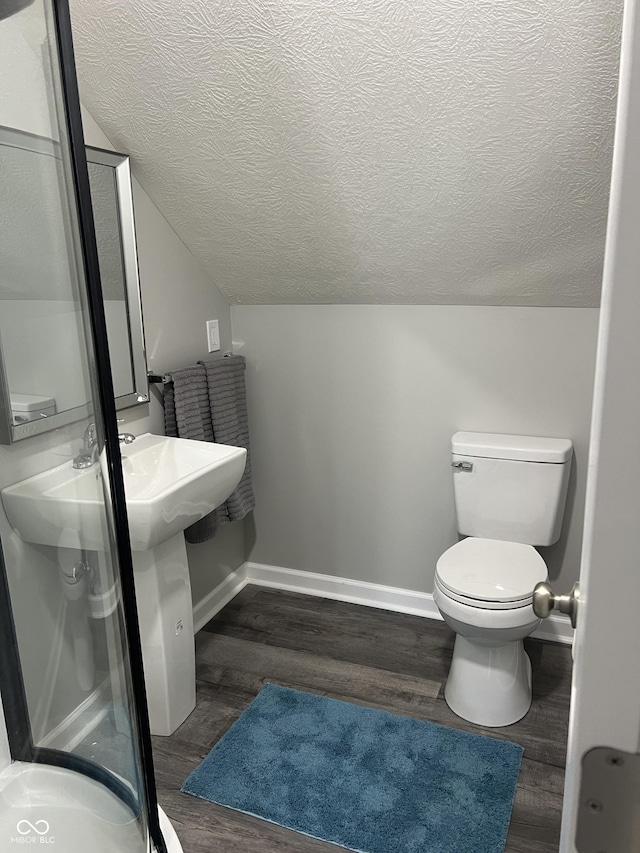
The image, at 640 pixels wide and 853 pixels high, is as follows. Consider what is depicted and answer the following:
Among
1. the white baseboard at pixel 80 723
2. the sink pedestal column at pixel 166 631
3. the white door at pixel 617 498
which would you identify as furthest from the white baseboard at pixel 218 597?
the white door at pixel 617 498

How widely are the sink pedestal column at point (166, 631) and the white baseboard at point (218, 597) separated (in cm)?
49

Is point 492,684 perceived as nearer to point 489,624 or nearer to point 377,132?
point 489,624

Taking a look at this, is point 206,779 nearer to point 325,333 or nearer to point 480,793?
point 480,793

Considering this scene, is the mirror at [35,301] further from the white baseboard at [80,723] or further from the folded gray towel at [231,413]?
the folded gray towel at [231,413]

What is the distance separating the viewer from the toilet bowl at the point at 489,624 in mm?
1975

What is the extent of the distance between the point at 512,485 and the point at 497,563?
0.96 feet

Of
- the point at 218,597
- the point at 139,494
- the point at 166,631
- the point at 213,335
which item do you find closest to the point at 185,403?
the point at 213,335

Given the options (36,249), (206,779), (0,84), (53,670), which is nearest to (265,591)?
(206,779)

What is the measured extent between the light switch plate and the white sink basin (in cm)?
53

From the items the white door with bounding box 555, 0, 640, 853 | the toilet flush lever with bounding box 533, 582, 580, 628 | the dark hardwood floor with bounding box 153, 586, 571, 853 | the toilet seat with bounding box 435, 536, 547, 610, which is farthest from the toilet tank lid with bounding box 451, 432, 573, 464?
the white door with bounding box 555, 0, 640, 853

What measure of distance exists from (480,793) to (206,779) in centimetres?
75

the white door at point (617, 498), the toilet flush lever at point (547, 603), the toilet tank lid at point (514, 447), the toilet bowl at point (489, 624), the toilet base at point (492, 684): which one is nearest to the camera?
the white door at point (617, 498)

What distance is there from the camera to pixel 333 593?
2918 mm

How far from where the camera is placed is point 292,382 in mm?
2764
